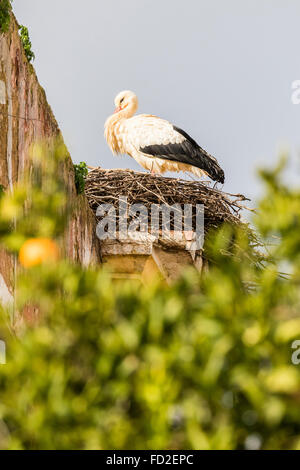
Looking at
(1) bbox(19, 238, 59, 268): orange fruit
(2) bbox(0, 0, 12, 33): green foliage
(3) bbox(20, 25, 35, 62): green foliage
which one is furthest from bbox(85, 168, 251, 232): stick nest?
(1) bbox(19, 238, 59, 268): orange fruit

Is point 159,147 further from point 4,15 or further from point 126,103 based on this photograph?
point 4,15

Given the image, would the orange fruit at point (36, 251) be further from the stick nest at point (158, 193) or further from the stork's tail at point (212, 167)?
the stork's tail at point (212, 167)

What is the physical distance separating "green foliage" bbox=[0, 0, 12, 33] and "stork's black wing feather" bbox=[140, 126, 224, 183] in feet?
17.1

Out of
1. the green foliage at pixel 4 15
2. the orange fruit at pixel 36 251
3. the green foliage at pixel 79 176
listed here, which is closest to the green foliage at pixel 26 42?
the green foliage at pixel 4 15

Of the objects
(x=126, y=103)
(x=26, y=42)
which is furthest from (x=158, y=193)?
(x=26, y=42)

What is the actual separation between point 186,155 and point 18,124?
5.06 meters

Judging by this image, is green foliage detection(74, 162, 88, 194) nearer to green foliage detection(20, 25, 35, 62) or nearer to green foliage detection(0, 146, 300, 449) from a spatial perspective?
green foliage detection(20, 25, 35, 62)

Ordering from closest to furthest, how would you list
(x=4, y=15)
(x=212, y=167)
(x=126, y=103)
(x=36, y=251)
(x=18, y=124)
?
(x=36, y=251), (x=4, y=15), (x=18, y=124), (x=212, y=167), (x=126, y=103)

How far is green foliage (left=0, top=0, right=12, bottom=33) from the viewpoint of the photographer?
3.67 m

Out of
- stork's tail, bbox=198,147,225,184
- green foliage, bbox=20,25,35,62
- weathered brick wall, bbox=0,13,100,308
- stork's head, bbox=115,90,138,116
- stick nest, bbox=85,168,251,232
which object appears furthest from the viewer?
stork's head, bbox=115,90,138,116

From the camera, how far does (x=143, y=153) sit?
9000 millimetres

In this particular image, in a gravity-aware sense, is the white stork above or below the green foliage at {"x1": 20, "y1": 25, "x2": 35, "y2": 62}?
below

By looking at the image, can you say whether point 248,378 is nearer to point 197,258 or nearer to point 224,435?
point 224,435

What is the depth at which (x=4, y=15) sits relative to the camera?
3.70 meters
